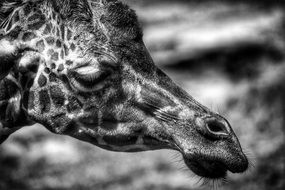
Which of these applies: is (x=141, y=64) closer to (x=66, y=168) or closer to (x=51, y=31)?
(x=51, y=31)

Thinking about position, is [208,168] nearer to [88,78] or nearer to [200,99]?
[88,78]

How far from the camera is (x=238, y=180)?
23.4 ft

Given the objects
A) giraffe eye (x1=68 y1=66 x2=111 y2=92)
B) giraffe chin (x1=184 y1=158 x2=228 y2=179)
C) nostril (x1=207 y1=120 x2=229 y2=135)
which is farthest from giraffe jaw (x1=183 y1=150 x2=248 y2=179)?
giraffe eye (x1=68 y1=66 x2=111 y2=92)

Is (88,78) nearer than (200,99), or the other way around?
(88,78)

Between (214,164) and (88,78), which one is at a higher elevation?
(88,78)

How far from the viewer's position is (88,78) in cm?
265

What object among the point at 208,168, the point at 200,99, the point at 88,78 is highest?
the point at 88,78

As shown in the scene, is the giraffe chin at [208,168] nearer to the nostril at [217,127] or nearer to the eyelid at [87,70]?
the nostril at [217,127]

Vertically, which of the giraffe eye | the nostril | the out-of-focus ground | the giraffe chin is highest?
the giraffe eye

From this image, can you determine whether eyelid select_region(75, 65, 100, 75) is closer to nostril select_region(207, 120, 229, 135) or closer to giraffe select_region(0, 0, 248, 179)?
giraffe select_region(0, 0, 248, 179)

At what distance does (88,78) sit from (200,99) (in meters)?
4.66

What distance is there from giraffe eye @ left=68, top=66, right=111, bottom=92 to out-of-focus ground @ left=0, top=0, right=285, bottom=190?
4357 millimetres

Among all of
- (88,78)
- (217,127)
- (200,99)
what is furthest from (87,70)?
(200,99)

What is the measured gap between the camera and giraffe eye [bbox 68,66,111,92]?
2.65 metres
